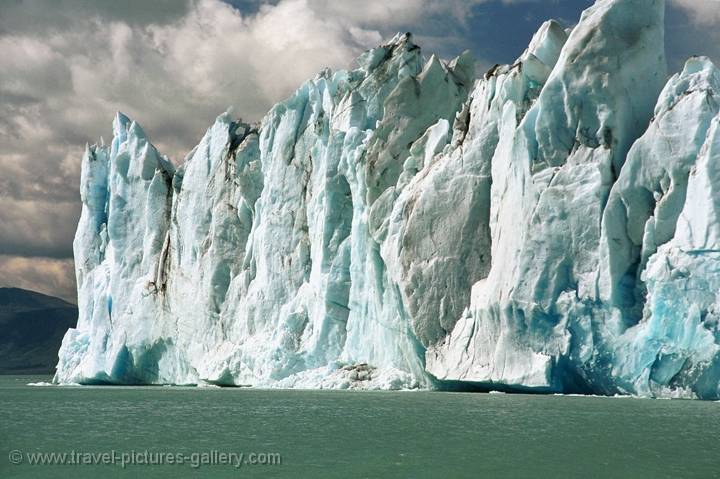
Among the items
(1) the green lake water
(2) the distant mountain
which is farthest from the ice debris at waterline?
(2) the distant mountain

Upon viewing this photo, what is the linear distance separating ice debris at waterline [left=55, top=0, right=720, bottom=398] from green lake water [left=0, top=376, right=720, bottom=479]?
2050mm

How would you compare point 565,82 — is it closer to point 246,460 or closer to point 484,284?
point 484,284

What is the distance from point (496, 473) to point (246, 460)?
Result: 3662mm

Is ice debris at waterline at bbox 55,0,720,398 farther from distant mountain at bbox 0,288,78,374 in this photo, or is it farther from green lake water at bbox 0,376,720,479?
distant mountain at bbox 0,288,78,374

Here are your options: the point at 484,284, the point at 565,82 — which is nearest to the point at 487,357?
the point at 484,284

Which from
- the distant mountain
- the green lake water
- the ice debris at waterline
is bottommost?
the green lake water

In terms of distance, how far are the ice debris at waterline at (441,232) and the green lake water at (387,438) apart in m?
2.05

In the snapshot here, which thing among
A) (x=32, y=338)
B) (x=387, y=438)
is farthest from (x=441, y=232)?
(x=32, y=338)

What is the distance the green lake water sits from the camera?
12016 mm

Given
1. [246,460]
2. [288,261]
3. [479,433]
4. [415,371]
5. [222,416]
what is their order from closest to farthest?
[246,460] < [479,433] < [222,416] < [415,371] < [288,261]

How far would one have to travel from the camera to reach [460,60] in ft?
115

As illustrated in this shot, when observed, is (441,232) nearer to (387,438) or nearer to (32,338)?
(387,438)

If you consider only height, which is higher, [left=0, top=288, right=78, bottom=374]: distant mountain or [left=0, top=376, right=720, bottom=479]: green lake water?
[left=0, top=288, right=78, bottom=374]: distant mountain

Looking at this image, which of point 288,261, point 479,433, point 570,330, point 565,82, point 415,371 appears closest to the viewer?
point 479,433
